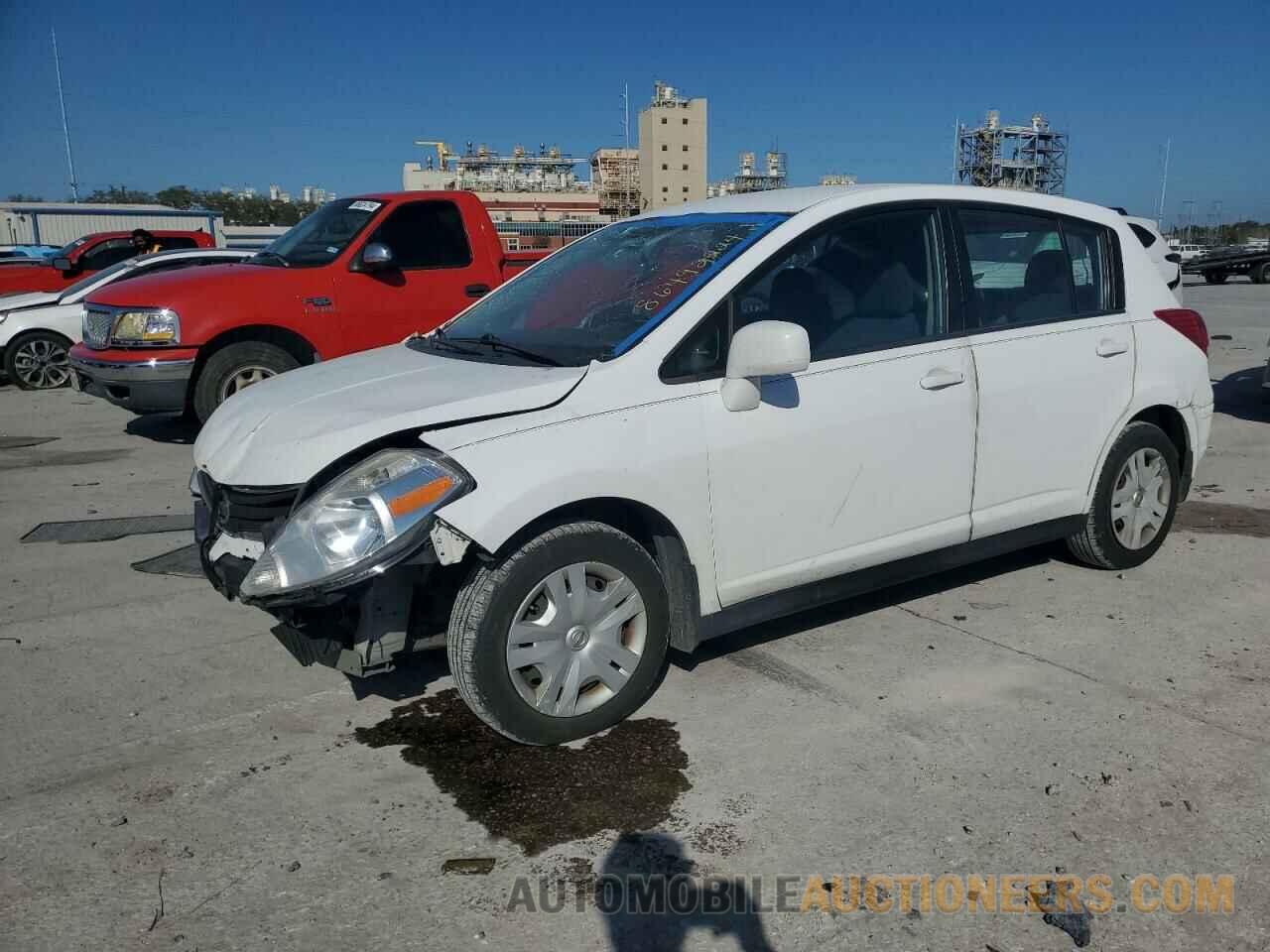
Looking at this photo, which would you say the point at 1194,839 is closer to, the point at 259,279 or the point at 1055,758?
the point at 1055,758

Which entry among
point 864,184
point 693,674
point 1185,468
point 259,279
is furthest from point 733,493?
point 259,279

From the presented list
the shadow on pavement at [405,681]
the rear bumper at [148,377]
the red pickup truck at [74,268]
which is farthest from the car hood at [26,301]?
the shadow on pavement at [405,681]

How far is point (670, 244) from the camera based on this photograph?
406 centimetres

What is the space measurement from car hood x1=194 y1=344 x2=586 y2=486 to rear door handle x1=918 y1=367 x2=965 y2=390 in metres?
1.42

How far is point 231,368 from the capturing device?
7.81 meters

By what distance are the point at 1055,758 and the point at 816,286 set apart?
185 cm

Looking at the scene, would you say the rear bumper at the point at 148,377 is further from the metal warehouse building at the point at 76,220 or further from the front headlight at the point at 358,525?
the metal warehouse building at the point at 76,220

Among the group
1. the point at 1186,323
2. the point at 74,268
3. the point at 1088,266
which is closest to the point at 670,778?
the point at 1088,266

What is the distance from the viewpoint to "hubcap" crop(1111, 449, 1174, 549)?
15.8 ft

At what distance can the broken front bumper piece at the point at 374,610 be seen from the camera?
3010 millimetres

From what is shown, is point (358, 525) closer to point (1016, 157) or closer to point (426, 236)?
point (426, 236)

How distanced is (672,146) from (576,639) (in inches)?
4126

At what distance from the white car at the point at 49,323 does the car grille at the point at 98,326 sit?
3.49m

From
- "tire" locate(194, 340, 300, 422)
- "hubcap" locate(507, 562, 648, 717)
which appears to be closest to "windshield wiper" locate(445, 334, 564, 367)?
"hubcap" locate(507, 562, 648, 717)
